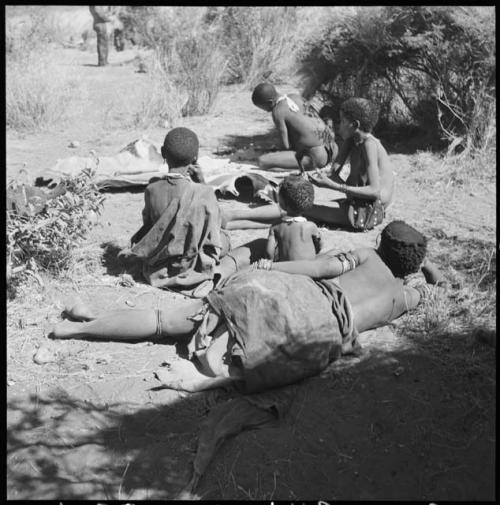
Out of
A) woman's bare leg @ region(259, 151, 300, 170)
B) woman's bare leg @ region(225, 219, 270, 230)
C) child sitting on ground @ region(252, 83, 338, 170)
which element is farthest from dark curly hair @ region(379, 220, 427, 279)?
woman's bare leg @ region(259, 151, 300, 170)

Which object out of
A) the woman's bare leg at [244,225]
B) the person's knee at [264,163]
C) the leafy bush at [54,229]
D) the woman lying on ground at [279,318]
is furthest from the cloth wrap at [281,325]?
the person's knee at [264,163]

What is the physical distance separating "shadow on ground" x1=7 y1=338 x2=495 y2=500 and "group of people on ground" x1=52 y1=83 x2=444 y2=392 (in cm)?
21

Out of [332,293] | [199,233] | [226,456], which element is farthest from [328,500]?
[199,233]

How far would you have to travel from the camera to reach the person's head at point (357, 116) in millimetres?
5180

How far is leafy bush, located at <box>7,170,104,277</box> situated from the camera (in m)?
4.27

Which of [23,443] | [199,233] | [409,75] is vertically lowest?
[23,443]

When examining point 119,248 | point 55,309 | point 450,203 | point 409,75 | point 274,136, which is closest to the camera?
point 55,309

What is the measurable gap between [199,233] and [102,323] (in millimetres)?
903

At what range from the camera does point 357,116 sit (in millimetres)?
5207

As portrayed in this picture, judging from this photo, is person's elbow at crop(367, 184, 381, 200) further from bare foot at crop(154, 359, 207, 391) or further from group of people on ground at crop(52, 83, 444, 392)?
bare foot at crop(154, 359, 207, 391)

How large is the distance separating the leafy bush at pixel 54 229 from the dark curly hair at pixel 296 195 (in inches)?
51.4

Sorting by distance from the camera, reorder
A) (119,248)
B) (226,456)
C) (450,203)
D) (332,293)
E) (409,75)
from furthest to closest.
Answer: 1. (409,75)
2. (450,203)
3. (119,248)
4. (332,293)
5. (226,456)

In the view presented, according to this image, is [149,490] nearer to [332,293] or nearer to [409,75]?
[332,293]

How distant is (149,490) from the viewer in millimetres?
2742
